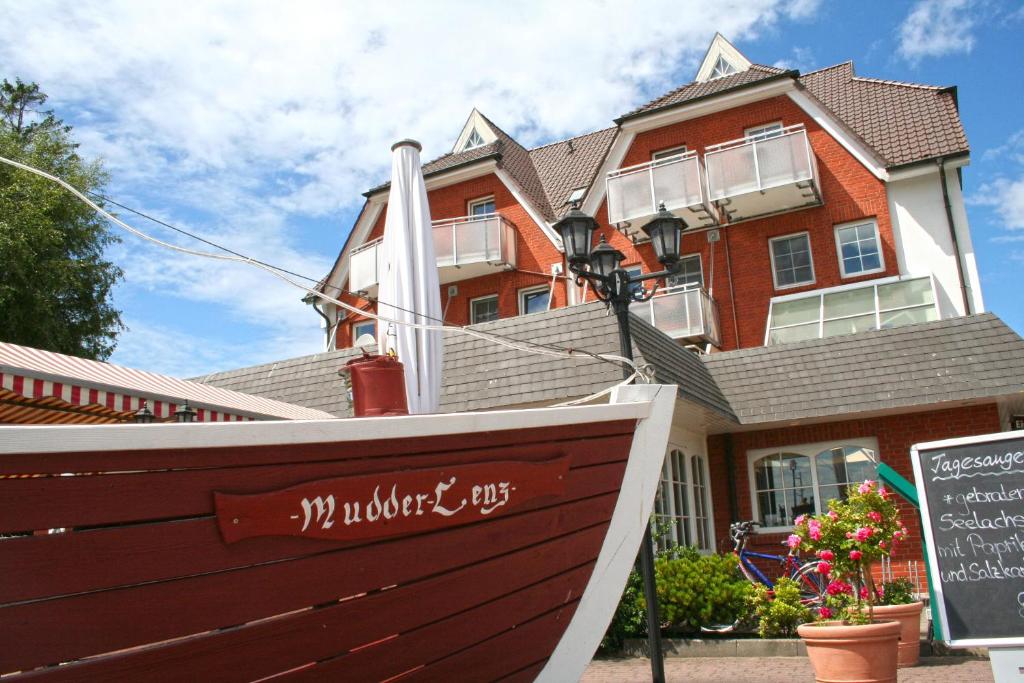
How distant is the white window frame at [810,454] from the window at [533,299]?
8.56 m

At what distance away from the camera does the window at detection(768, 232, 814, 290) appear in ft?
58.9

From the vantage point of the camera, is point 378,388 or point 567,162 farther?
point 567,162

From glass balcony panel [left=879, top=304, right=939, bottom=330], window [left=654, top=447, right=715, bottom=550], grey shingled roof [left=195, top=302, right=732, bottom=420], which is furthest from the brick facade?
glass balcony panel [left=879, top=304, right=939, bottom=330]

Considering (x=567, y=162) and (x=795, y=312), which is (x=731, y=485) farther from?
(x=567, y=162)

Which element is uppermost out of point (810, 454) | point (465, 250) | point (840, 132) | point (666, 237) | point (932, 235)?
point (840, 132)

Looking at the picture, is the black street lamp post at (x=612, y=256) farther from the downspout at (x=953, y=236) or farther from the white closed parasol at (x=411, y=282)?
the downspout at (x=953, y=236)

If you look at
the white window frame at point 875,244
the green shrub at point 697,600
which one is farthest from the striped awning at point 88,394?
the white window frame at point 875,244

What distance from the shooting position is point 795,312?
16.8m

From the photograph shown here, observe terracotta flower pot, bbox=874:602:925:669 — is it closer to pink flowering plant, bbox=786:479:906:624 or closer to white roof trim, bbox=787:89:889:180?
pink flowering plant, bbox=786:479:906:624

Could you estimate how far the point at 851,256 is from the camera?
1758cm

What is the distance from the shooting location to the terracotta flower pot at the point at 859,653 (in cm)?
544

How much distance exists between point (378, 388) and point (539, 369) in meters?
6.39

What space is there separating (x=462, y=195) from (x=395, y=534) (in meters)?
20.0

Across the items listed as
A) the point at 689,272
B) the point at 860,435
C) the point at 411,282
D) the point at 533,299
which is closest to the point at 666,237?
the point at 411,282
